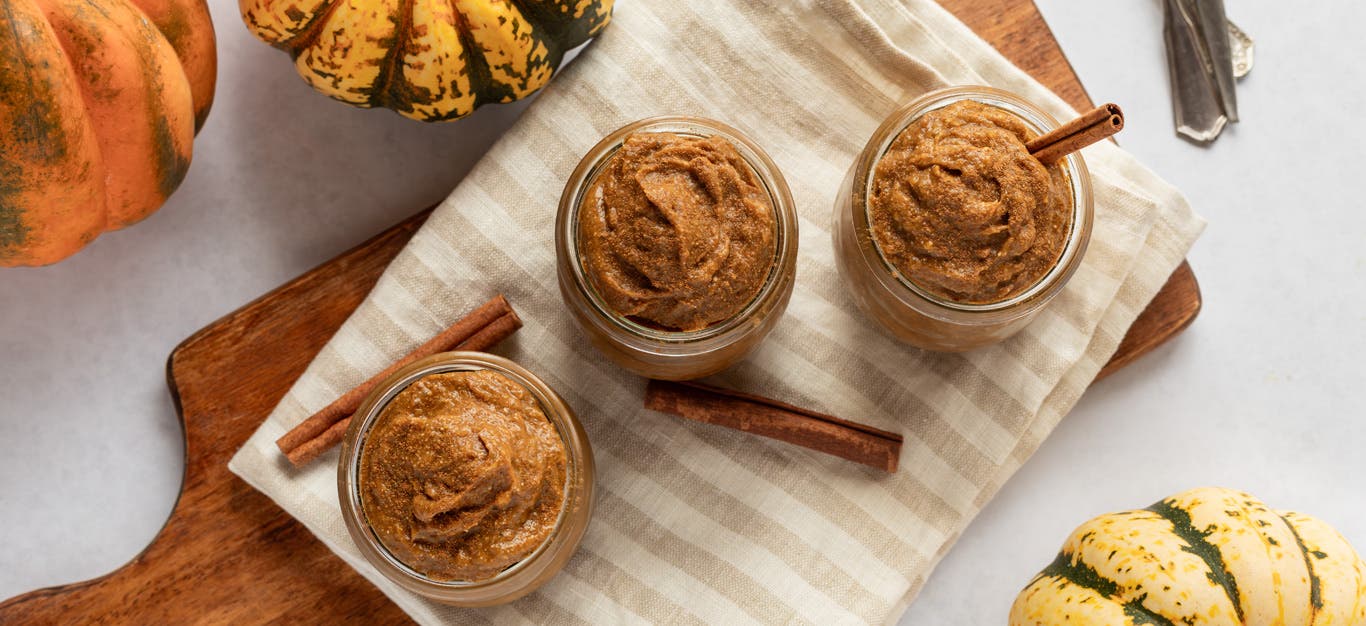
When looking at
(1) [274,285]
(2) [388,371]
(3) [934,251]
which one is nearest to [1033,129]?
(3) [934,251]

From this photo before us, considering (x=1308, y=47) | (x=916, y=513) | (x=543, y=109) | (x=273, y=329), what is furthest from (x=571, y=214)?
(x=1308, y=47)

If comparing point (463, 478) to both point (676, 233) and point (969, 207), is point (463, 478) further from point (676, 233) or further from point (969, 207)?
Answer: point (969, 207)

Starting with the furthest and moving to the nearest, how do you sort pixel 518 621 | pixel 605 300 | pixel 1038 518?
pixel 1038 518
pixel 518 621
pixel 605 300

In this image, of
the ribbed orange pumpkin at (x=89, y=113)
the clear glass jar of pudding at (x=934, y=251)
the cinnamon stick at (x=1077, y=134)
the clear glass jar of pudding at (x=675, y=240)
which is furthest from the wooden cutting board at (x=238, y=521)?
the cinnamon stick at (x=1077, y=134)

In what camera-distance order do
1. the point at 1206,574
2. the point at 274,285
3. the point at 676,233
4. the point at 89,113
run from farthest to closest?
the point at 274,285, the point at 1206,574, the point at 89,113, the point at 676,233

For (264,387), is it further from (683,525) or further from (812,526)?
(812,526)

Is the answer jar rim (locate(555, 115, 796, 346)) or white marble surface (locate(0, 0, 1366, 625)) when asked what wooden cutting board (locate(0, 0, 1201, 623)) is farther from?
jar rim (locate(555, 115, 796, 346))

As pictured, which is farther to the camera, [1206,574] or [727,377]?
[727,377]
